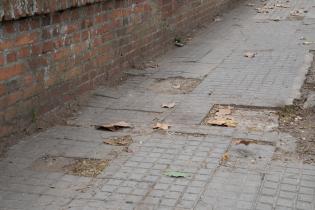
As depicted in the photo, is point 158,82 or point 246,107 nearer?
point 246,107

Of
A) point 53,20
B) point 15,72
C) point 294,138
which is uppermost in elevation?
point 53,20

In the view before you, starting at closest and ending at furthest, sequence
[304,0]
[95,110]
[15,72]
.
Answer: [15,72]
[95,110]
[304,0]

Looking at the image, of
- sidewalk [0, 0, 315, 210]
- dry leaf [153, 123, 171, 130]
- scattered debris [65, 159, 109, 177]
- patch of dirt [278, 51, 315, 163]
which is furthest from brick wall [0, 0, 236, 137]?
patch of dirt [278, 51, 315, 163]

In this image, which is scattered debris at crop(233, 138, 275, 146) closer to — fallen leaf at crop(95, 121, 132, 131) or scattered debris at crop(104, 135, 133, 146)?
scattered debris at crop(104, 135, 133, 146)

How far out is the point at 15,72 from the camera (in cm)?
471

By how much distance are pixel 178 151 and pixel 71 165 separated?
91cm

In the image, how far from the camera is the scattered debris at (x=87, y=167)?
4180 mm

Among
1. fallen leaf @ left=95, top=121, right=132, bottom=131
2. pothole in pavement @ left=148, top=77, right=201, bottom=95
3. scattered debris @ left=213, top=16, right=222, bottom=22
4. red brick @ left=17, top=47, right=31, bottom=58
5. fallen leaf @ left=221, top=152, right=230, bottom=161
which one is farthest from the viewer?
scattered debris @ left=213, top=16, right=222, bottom=22

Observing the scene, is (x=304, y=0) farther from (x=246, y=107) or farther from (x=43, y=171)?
(x=43, y=171)

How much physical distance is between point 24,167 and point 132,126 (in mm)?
1278

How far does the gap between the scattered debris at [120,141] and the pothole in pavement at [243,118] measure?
0.85 m

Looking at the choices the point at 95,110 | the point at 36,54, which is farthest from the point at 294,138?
the point at 36,54

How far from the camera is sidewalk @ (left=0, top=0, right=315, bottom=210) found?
12.2ft

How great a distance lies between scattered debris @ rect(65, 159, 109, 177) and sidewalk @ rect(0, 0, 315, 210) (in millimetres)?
21
